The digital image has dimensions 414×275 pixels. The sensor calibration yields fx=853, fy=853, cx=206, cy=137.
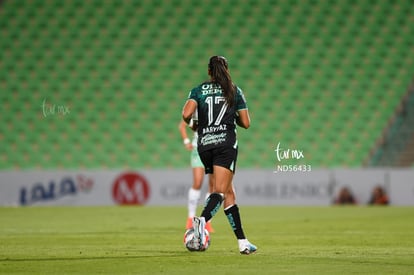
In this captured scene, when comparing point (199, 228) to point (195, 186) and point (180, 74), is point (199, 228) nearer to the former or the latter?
point (195, 186)

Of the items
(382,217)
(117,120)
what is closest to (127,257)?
(382,217)

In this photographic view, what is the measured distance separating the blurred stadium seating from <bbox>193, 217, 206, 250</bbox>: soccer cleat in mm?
14845

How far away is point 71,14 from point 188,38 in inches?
146

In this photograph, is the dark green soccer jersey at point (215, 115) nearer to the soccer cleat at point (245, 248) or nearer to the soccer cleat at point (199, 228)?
the soccer cleat at point (199, 228)

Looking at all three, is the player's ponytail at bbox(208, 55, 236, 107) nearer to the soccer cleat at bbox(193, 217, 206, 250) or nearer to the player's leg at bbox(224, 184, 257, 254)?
the player's leg at bbox(224, 184, 257, 254)

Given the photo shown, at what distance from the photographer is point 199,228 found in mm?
8828

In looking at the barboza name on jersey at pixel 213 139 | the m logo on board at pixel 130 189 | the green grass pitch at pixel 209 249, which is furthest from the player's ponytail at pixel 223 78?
the m logo on board at pixel 130 189

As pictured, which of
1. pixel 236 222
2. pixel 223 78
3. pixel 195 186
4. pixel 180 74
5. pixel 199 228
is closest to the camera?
pixel 199 228

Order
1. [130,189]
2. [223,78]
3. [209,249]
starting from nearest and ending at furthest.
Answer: [223,78], [209,249], [130,189]

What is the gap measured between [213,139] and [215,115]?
0.26m

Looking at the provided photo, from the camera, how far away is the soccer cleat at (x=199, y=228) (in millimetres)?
8766

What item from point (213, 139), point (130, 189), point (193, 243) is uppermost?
point (213, 139)

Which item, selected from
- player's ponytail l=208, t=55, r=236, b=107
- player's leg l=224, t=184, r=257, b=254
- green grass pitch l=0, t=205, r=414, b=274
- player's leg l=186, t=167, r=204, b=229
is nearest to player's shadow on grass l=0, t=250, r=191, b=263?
green grass pitch l=0, t=205, r=414, b=274

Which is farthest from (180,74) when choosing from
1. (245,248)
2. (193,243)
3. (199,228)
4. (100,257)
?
(100,257)
